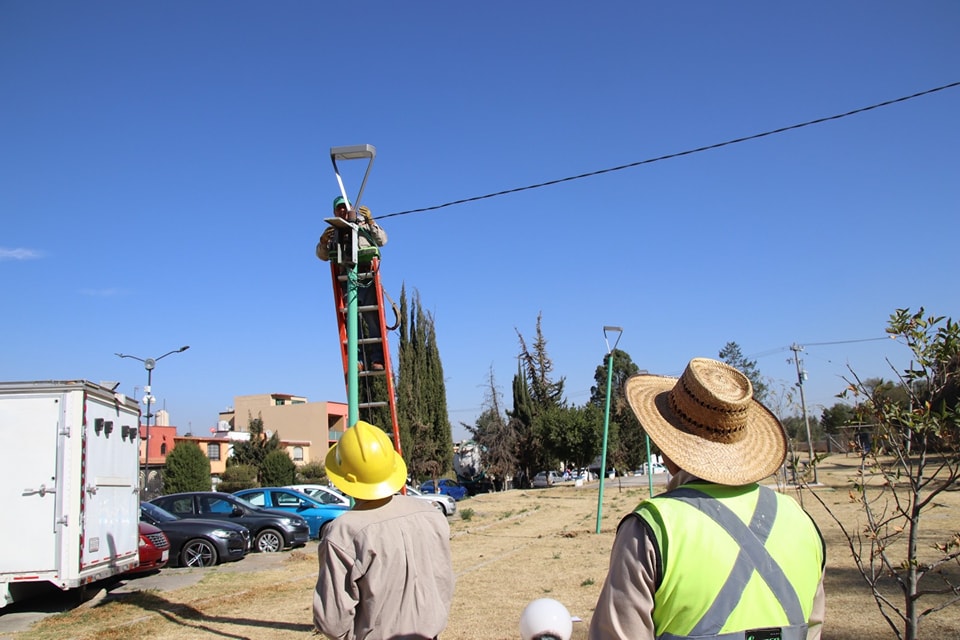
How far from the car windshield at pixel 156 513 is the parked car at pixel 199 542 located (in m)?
0.08

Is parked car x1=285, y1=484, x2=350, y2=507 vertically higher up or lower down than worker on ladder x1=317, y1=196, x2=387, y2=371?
lower down

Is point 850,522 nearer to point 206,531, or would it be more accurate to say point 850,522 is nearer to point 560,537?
point 560,537

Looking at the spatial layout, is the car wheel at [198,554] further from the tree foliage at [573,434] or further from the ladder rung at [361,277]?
the tree foliage at [573,434]

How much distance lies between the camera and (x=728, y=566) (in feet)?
6.66

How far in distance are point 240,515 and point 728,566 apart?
16.4 m

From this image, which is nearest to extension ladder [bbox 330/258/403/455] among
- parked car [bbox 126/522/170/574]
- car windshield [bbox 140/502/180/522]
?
parked car [bbox 126/522/170/574]

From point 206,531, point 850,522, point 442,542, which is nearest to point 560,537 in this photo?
point 850,522

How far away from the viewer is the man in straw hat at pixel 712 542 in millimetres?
1981

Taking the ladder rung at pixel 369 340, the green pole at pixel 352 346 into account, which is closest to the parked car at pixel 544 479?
the ladder rung at pixel 369 340

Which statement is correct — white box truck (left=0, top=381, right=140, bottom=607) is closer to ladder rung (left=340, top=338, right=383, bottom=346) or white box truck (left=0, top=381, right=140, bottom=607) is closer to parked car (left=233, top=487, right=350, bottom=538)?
ladder rung (left=340, top=338, right=383, bottom=346)

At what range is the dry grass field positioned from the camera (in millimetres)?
7512

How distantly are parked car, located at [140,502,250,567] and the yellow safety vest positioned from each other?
46.2 ft

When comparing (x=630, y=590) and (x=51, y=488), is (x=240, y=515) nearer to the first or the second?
(x=51, y=488)

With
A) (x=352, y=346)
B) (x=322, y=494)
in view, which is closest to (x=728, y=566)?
(x=352, y=346)
